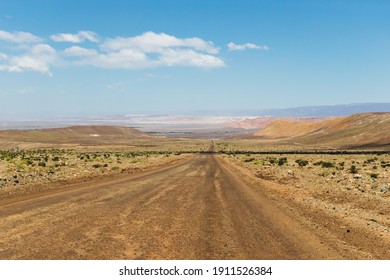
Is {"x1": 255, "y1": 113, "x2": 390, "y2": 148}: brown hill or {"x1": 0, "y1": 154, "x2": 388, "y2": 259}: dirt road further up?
{"x1": 255, "y1": 113, "x2": 390, "y2": 148}: brown hill

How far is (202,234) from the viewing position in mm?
9992

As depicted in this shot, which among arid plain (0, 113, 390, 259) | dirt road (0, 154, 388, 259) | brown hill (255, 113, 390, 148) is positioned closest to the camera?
dirt road (0, 154, 388, 259)

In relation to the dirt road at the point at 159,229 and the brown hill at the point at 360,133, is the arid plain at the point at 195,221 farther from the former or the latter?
the brown hill at the point at 360,133

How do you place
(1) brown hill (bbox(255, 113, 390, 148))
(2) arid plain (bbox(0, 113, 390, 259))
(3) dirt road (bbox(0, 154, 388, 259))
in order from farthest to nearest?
(1) brown hill (bbox(255, 113, 390, 148)) < (2) arid plain (bbox(0, 113, 390, 259)) < (3) dirt road (bbox(0, 154, 388, 259))

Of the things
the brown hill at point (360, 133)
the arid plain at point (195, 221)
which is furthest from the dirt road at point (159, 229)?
the brown hill at point (360, 133)

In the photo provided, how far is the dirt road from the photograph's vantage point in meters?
8.38

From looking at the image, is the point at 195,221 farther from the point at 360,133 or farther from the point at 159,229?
the point at 360,133

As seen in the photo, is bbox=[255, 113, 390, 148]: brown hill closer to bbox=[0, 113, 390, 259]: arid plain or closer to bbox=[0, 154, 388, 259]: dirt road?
bbox=[0, 113, 390, 259]: arid plain

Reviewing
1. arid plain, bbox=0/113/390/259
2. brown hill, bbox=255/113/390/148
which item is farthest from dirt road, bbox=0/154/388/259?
brown hill, bbox=255/113/390/148

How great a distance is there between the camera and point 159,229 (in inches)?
416

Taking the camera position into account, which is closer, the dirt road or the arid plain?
the dirt road

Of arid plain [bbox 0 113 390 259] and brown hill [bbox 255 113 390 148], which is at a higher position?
brown hill [bbox 255 113 390 148]

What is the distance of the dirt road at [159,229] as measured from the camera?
8.38 meters
